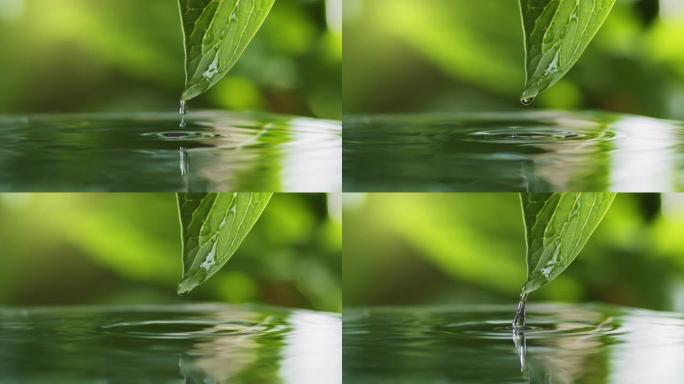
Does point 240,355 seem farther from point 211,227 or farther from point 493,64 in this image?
point 493,64

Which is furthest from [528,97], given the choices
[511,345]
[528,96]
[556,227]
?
[511,345]

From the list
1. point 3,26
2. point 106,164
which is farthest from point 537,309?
point 3,26

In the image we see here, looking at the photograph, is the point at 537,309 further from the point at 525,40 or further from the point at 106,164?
the point at 106,164

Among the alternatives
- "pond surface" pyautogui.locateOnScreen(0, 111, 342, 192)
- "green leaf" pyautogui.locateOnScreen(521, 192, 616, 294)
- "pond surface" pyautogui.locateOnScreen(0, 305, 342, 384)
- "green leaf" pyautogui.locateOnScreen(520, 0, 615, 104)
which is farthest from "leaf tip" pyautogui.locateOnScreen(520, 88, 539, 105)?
"pond surface" pyautogui.locateOnScreen(0, 305, 342, 384)

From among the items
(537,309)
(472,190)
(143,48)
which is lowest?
(537,309)

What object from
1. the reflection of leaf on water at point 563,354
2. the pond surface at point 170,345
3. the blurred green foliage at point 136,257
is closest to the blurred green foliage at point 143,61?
the blurred green foliage at point 136,257

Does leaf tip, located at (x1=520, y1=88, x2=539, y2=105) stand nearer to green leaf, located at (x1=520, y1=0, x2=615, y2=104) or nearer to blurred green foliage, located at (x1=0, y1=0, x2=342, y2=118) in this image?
green leaf, located at (x1=520, y1=0, x2=615, y2=104)
